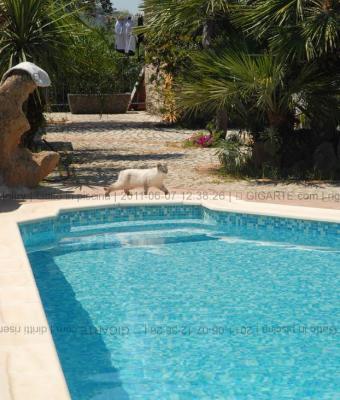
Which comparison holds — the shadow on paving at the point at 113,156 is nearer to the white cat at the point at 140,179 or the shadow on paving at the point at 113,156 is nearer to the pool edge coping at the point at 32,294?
the white cat at the point at 140,179

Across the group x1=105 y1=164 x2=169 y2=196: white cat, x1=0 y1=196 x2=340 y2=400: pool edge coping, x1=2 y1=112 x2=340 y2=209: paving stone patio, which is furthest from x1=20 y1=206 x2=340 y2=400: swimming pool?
x1=2 y1=112 x2=340 y2=209: paving stone patio

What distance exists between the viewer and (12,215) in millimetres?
8672

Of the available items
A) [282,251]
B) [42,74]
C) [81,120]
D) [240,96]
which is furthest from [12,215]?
[81,120]

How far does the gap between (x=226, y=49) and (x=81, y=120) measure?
14.7m

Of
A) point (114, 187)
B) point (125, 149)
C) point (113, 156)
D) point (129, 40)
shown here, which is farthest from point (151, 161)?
point (129, 40)

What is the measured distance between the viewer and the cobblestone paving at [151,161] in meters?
10.9

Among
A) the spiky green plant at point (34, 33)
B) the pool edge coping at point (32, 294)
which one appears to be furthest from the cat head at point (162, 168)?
the spiky green plant at point (34, 33)

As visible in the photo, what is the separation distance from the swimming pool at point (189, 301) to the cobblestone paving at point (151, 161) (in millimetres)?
1449

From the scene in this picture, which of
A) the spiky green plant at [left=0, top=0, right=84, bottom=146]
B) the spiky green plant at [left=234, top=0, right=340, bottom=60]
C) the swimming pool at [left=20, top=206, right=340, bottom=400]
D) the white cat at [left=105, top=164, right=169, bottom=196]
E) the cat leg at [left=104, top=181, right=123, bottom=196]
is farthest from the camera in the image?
the spiky green plant at [left=0, top=0, right=84, bottom=146]

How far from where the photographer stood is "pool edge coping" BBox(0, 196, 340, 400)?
3.65 m

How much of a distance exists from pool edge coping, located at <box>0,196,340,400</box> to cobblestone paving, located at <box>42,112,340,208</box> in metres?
0.93

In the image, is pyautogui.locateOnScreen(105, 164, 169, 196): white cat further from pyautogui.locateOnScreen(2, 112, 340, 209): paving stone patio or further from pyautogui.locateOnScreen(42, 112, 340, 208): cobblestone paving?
pyautogui.locateOnScreen(42, 112, 340, 208): cobblestone paving

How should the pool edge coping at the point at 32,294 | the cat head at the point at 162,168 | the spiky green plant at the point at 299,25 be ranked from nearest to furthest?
the pool edge coping at the point at 32,294 → the cat head at the point at 162,168 → the spiky green plant at the point at 299,25

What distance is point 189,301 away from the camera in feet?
21.5
